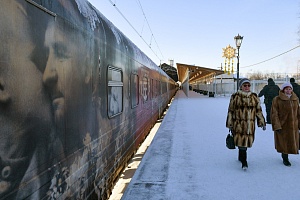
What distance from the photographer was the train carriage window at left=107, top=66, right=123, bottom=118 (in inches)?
144

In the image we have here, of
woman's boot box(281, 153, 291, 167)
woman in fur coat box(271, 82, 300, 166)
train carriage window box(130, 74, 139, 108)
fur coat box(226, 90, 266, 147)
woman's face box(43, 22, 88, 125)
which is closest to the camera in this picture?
woman's face box(43, 22, 88, 125)

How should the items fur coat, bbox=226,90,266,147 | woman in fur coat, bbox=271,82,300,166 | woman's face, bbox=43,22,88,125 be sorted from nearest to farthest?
woman's face, bbox=43,22,88,125 → fur coat, bbox=226,90,266,147 → woman in fur coat, bbox=271,82,300,166

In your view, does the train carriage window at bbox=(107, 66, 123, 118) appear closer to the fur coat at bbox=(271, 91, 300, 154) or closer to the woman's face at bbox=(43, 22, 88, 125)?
the woman's face at bbox=(43, 22, 88, 125)

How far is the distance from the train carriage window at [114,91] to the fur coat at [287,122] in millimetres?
2791

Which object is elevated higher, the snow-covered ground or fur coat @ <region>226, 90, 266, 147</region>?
fur coat @ <region>226, 90, 266, 147</region>

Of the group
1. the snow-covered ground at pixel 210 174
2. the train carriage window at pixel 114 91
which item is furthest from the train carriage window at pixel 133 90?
the snow-covered ground at pixel 210 174

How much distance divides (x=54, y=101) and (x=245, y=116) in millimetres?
3386

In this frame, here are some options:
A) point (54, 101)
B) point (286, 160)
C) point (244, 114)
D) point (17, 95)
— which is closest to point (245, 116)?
point (244, 114)

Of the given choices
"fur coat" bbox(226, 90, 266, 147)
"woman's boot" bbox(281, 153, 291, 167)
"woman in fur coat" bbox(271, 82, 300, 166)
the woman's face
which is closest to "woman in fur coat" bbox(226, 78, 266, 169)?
"fur coat" bbox(226, 90, 266, 147)

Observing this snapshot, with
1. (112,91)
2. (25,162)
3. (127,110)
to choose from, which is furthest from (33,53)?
(127,110)

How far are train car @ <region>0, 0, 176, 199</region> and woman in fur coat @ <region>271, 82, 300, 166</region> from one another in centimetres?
303

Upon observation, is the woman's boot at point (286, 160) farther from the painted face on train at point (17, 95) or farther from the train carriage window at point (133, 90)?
the painted face on train at point (17, 95)

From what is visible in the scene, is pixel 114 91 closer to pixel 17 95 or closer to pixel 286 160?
pixel 17 95

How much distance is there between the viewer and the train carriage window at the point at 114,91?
3656 millimetres
